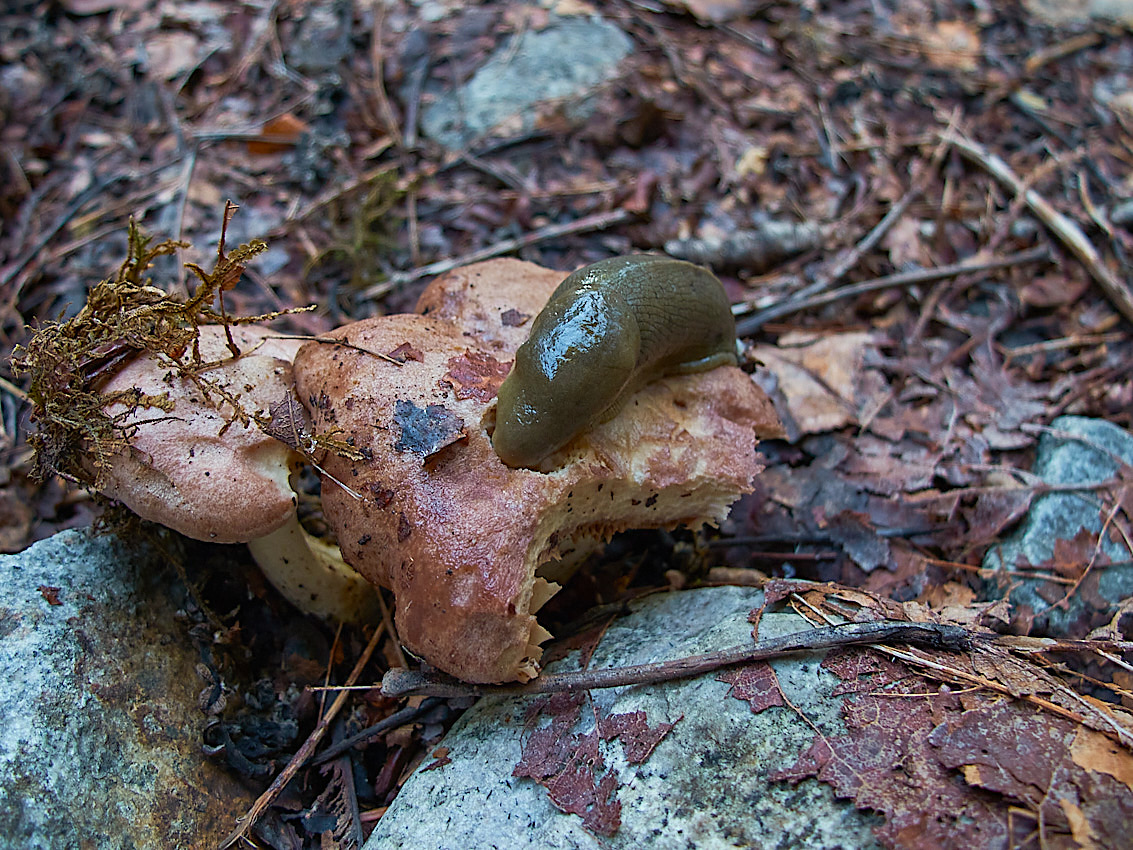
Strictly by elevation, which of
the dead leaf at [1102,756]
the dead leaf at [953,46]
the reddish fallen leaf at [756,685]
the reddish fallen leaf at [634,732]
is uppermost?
the dead leaf at [1102,756]

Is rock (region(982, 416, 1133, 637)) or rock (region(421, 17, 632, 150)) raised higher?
rock (region(421, 17, 632, 150))

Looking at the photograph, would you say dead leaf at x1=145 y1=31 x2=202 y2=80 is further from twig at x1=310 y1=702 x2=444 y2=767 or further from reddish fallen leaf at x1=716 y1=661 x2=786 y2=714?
reddish fallen leaf at x1=716 y1=661 x2=786 y2=714

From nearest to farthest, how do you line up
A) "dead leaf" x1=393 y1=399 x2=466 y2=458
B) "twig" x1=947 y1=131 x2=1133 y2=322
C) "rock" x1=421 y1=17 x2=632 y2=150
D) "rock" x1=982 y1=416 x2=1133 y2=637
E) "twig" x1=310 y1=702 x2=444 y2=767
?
"dead leaf" x1=393 y1=399 x2=466 y2=458
"twig" x1=310 y1=702 x2=444 y2=767
"rock" x1=982 y1=416 x2=1133 y2=637
"twig" x1=947 y1=131 x2=1133 y2=322
"rock" x1=421 y1=17 x2=632 y2=150

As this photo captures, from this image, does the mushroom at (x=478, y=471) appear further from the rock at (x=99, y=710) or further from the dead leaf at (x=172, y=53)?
the dead leaf at (x=172, y=53)

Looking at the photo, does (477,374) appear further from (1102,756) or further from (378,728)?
(1102,756)

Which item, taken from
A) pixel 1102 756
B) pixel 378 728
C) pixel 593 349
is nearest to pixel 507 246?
pixel 593 349

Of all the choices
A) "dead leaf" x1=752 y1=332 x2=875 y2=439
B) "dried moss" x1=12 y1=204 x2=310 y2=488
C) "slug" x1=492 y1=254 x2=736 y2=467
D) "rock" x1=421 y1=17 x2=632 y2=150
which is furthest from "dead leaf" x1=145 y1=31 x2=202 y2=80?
"dead leaf" x1=752 y1=332 x2=875 y2=439

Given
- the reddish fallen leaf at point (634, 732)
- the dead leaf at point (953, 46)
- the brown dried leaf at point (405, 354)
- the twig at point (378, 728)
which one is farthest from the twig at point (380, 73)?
the dead leaf at point (953, 46)
